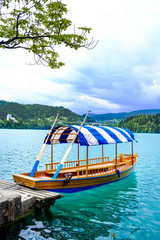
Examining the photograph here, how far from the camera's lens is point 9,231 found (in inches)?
290

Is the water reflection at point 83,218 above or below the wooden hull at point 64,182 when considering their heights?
below

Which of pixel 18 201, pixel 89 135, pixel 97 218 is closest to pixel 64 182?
pixel 97 218

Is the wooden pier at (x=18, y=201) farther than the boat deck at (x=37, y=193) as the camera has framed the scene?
No

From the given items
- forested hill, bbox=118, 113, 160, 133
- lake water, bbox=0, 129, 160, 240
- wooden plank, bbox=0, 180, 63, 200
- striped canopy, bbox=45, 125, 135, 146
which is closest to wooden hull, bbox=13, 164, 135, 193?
wooden plank, bbox=0, 180, 63, 200

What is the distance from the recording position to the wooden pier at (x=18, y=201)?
7.03 m

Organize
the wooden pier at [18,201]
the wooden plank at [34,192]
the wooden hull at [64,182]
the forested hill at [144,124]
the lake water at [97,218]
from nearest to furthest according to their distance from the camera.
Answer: the wooden pier at [18,201] < the lake water at [97,218] < the wooden plank at [34,192] < the wooden hull at [64,182] < the forested hill at [144,124]

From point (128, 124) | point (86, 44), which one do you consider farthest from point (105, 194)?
point (128, 124)

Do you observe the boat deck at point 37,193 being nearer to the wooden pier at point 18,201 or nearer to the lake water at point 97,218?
the wooden pier at point 18,201

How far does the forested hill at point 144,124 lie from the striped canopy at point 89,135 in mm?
138118

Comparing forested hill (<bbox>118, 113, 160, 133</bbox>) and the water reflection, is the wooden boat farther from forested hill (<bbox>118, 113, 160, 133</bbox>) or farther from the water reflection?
forested hill (<bbox>118, 113, 160, 133</bbox>)

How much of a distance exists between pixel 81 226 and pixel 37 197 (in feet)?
7.60

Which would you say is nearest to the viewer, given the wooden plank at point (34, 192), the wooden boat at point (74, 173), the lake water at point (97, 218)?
the lake water at point (97, 218)

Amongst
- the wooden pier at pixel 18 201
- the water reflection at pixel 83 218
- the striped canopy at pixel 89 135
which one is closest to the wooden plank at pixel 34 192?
the wooden pier at pixel 18 201

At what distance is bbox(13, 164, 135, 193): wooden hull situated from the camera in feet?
32.2
